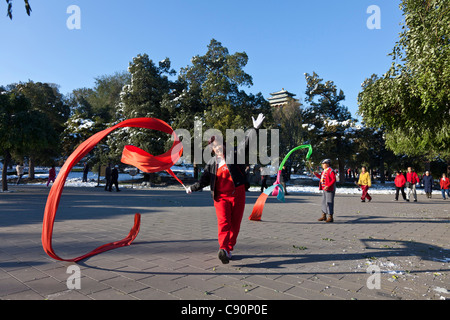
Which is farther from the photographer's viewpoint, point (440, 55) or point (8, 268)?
point (440, 55)

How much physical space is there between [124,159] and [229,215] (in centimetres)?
303

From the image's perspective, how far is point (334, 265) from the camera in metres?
4.61

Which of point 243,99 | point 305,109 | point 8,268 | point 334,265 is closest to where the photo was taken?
point 8,268

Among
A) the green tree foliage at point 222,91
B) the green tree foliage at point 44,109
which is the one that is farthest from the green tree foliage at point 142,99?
the green tree foliage at point 44,109

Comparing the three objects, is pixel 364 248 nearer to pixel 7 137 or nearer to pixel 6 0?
pixel 6 0

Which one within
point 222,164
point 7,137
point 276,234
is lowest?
point 276,234

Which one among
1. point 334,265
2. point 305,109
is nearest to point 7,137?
point 334,265

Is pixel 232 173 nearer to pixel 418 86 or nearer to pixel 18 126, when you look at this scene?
pixel 418 86

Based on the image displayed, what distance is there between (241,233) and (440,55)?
6255mm

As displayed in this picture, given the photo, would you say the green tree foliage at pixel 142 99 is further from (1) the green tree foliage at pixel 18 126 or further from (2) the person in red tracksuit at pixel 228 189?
(2) the person in red tracksuit at pixel 228 189

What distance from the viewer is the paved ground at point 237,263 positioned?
11.5ft

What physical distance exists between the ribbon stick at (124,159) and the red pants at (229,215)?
1.82 meters

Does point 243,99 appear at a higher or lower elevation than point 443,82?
higher

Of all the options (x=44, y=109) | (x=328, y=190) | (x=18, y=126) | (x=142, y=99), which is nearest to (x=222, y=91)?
(x=142, y=99)
